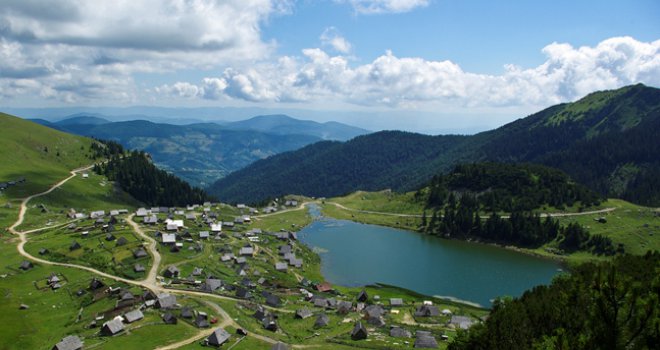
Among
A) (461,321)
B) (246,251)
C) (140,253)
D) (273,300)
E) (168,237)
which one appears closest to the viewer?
(461,321)

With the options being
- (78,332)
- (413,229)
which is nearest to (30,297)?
(78,332)

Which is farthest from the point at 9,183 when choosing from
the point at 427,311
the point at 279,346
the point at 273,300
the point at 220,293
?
the point at 427,311

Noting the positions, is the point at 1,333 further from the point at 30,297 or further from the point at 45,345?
the point at 30,297

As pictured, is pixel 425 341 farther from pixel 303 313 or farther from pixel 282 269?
pixel 282 269

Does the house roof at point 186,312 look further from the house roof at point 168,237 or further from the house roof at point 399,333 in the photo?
the house roof at point 168,237

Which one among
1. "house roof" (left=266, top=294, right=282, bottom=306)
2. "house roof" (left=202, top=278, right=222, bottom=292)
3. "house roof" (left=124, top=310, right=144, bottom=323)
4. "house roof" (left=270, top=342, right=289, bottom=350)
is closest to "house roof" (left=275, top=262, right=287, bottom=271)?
"house roof" (left=202, top=278, right=222, bottom=292)

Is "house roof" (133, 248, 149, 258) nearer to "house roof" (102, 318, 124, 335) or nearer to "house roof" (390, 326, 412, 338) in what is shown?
"house roof" (102, 318, 124, 335)

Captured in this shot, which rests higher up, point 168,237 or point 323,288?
point 168,237
